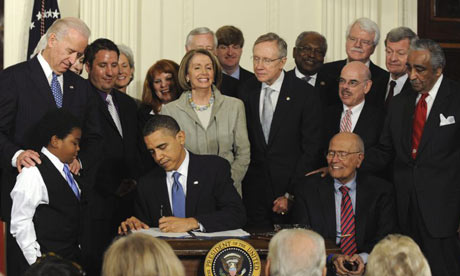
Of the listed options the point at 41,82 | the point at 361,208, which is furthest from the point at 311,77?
the point at 41,82

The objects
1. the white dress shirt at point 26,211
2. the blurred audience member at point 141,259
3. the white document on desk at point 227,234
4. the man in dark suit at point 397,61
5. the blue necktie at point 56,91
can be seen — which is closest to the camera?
the blurred audience member at point 141,259

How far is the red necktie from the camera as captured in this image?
5.52 metres

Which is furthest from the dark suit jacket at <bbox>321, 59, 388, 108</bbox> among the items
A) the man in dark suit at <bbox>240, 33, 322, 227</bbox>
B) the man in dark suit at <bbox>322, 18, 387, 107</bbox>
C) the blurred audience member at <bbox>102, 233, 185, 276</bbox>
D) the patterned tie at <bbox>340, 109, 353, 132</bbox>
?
the blurred audience member at <bbox>102, 233, 185, 276</bbox>

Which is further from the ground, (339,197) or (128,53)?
(128,53)

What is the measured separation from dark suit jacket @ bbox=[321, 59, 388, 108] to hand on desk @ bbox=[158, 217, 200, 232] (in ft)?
6.47

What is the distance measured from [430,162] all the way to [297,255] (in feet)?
7.91

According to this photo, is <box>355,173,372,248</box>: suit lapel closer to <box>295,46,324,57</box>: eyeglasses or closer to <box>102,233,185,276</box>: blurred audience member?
<box>295,46,324,57</box>: eyeglasses

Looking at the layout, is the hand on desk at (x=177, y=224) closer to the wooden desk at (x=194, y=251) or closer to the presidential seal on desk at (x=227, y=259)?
the wooden desk at (x=194, y=251)

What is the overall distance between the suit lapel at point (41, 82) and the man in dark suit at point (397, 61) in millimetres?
2296

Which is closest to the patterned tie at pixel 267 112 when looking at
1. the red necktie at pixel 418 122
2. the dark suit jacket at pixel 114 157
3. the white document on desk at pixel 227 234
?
the dark suit jacket at pixel 114 157

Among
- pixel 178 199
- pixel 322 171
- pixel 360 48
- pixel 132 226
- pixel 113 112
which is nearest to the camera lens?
pixel 132 226

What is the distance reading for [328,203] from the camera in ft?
17.4

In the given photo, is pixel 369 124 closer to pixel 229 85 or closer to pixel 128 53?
pixel 229 85

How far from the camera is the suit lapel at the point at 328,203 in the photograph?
207 inches
